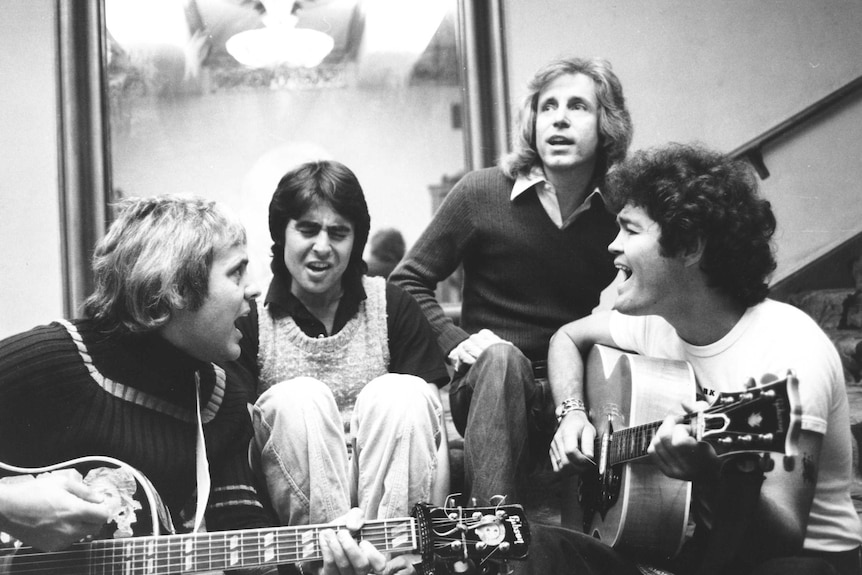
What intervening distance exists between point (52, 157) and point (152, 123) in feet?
1.06

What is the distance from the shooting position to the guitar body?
161cm

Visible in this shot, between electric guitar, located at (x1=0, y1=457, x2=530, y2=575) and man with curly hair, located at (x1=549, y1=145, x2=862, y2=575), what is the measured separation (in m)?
0.33

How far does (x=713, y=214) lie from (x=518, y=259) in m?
0.62

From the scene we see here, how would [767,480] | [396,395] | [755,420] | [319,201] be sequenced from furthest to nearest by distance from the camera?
[319,201] → [396,395] → [767,480] → [755,420]

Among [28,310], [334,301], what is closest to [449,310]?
[334,301]

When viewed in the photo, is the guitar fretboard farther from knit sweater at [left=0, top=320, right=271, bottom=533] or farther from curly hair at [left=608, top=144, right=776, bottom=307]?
knit sweater at [left=0, top=320, right=271, bottom=533]

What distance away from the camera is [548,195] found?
2.30 metres

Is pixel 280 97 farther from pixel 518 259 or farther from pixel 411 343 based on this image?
pixel 411 343

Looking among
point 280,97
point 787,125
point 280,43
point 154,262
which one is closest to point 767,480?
point 154,262

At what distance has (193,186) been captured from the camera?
2.81m

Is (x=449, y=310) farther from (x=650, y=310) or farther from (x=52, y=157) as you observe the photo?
(x=52, y=157)

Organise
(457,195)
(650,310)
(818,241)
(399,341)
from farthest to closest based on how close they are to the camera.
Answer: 1. (818,241)
2. (457,195)
3. (399,341)
4. (650,310)

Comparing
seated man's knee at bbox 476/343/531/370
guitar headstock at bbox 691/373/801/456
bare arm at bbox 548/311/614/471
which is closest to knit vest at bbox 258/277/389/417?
seated man's knee at bbox 476/343/531/370

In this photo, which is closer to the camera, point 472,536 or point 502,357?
point 472,536
